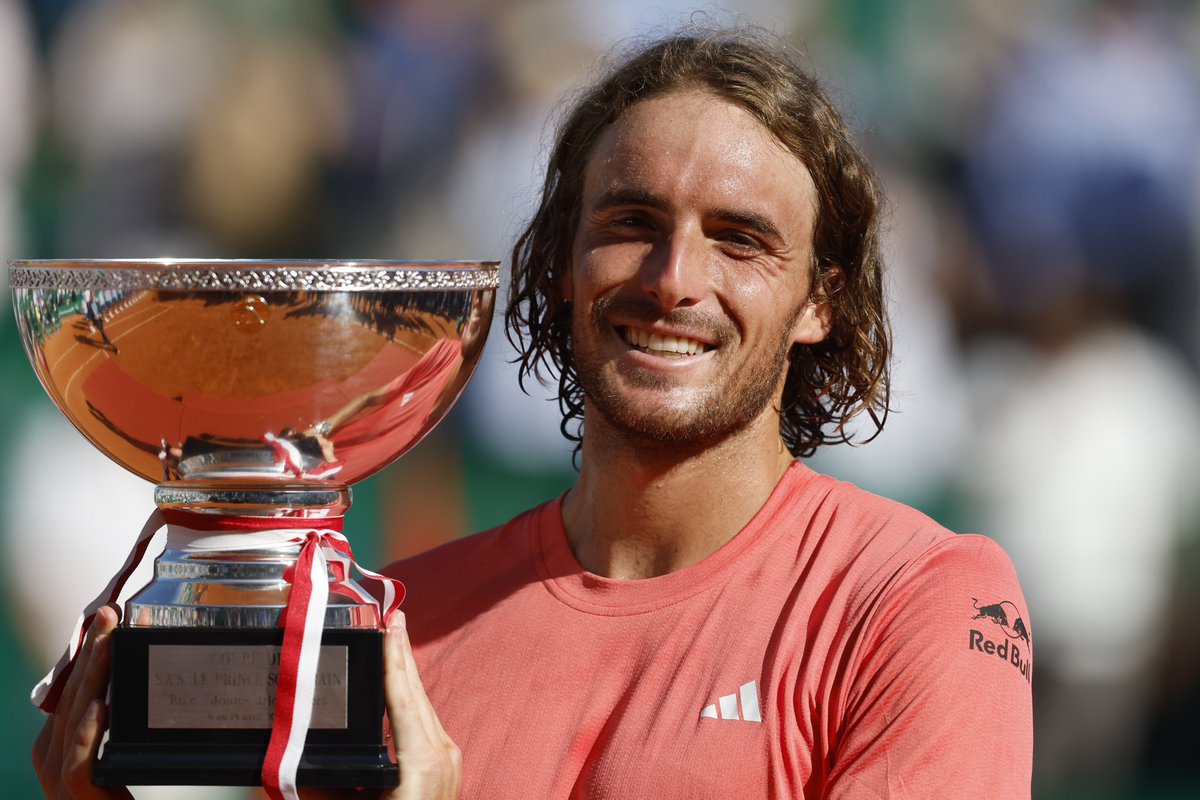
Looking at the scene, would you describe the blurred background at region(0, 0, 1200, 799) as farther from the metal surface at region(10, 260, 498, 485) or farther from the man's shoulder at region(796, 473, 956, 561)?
the metal surface at region(10, 260, 498, 485)

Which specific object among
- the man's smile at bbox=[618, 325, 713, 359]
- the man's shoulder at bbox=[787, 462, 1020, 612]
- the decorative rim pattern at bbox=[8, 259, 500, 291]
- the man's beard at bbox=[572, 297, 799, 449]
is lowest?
the man's shoulder at bbox=[787, 462, 1020, 612]

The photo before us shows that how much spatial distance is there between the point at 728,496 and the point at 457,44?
308 cm

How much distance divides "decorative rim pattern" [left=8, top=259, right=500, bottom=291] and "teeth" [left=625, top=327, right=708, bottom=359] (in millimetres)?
508

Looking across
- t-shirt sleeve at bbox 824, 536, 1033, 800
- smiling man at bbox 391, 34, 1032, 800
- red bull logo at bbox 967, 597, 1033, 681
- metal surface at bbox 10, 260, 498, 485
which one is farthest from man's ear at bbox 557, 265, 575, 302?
red bull logo at bbox 967, 597, 1033, 681

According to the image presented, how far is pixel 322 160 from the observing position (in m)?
5.52

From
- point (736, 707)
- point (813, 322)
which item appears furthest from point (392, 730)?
point (813, 322)

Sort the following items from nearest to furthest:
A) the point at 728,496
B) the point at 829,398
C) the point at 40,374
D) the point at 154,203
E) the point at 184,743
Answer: the point at 184,743, the point at 40,374, the point at 728,496, the point at 829,398, the point at 154,203

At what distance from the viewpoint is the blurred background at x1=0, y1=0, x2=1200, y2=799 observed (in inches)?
212

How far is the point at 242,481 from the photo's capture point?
254 centimetres

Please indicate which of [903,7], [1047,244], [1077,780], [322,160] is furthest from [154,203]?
[1077,780]

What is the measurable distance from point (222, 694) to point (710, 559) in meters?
0.92

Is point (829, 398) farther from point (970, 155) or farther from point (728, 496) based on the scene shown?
point (970, 155)

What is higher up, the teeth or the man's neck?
the teeth

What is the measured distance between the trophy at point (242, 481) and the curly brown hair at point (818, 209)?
0.77 m
